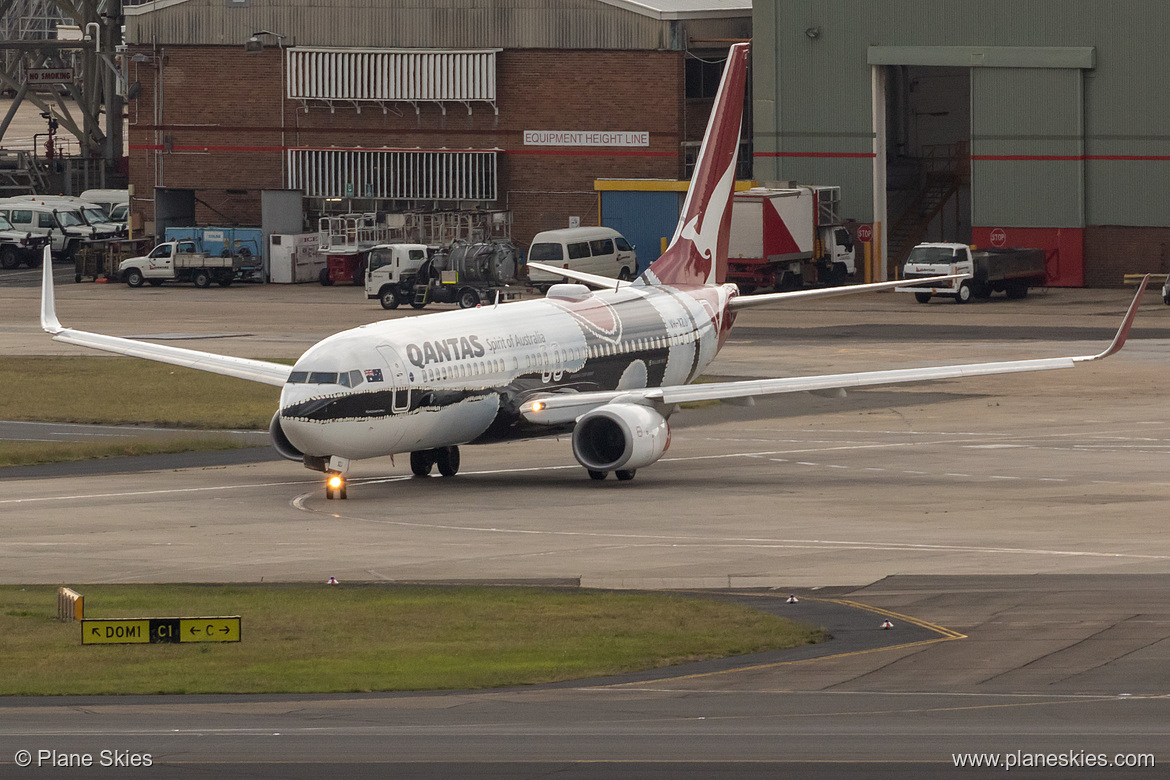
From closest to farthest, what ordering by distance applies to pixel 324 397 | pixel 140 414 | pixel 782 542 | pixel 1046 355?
1. pixel 782 542
2. pixel 324 397
3. pixel 140 414
4. pixel 1046 355

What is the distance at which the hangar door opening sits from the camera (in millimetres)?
114312

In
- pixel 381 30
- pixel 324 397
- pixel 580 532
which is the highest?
pixel 381 30

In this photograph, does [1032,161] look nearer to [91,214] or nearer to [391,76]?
[391,76]

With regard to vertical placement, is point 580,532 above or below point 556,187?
below

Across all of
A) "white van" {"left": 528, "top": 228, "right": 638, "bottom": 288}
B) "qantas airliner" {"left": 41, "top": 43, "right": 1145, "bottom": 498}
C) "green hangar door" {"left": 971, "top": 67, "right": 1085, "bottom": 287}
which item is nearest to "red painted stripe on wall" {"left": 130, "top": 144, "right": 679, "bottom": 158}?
"white van" {"left": 528, "top": 228, "right": 638, "bottom": 288}

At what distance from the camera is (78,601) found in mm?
28922

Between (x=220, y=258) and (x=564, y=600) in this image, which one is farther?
(x=220, y=258)

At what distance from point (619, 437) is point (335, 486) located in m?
6.79

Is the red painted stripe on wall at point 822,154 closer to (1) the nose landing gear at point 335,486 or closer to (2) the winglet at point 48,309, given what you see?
(2) the winglet at point 48,309

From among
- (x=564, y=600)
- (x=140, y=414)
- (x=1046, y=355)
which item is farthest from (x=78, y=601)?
(x=1046, y=355)

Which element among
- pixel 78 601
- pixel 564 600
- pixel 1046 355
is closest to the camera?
pixel 78 601

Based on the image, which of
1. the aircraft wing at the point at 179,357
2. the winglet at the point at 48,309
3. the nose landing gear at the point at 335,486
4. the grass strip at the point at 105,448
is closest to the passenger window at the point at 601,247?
the grass strip at the point at 105,448

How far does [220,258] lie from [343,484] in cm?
6853

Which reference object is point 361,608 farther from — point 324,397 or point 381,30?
point 381,30
